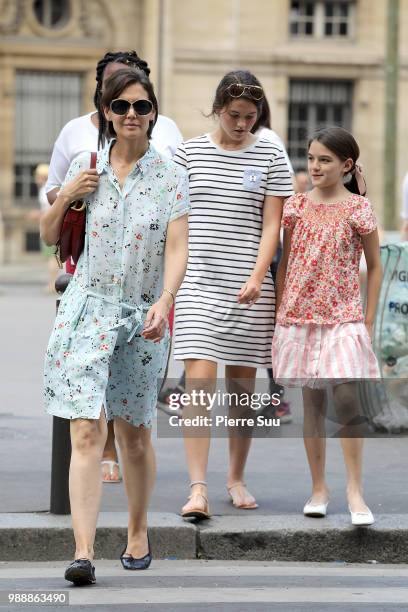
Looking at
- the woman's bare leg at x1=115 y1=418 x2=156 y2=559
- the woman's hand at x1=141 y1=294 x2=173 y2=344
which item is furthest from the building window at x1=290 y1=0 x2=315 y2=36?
the woman's hand at x1=141 y1=294 x2=173 y2=344

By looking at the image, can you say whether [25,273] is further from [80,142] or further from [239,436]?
[239,436]

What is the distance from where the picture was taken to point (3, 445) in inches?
A: 341

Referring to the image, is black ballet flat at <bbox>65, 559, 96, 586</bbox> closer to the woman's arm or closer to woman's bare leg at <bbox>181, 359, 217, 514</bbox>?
the woman's arm

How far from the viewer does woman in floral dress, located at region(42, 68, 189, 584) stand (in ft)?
18.7

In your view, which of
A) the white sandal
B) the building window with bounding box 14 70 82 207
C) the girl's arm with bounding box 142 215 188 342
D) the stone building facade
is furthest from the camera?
the building window with bounding box 14 70 82 207

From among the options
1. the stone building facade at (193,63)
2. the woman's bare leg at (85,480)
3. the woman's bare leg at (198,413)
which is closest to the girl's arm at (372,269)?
the woman's bare leg at (198,413)

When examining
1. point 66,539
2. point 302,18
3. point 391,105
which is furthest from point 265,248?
point 302,18

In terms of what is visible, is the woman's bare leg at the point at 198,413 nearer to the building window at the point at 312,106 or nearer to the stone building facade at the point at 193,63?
the stone building facade at the point at 193,63

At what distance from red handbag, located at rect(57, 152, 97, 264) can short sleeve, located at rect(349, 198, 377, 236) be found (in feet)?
4.60

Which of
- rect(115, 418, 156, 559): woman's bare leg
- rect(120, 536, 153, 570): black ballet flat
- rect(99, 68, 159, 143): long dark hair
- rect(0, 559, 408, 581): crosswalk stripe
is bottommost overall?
rect(0, 559, 408, 581): crosswalk stripe

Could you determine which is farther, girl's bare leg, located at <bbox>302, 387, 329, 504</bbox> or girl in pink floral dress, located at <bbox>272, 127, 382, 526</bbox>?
girl's bare leg, located at <bbox>302, 387, 329, 504</bbox>

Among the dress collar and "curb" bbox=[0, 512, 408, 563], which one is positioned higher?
the dress collar

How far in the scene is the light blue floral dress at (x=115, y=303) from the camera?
5.73 m

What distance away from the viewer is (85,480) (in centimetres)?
569
